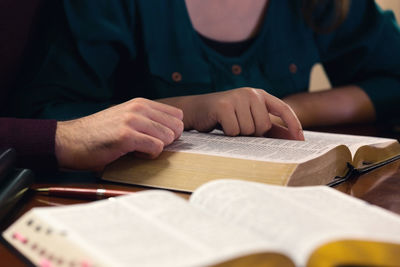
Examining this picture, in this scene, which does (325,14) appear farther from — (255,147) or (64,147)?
(64,147)

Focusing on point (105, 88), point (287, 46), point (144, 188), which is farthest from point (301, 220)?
point (287, 46)

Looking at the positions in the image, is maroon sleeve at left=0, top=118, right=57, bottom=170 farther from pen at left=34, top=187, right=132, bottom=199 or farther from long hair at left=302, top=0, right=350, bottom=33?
long hair at left=302, top=0, right=350, bottom=33

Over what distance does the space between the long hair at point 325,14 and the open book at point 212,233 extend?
89 centimetres

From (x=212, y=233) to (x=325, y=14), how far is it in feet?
3.38

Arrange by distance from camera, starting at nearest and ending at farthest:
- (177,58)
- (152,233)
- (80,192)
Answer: (152,233) < (80,192) < (177,58)

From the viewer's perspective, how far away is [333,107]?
45.5 inches

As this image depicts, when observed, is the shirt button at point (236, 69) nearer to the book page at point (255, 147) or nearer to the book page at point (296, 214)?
the book page at point (255, 147)

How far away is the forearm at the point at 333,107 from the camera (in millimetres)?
1123

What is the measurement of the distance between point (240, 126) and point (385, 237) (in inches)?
16.4

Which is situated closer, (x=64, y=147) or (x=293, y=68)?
(x=64, y=147)

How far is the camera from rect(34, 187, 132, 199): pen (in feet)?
1.71

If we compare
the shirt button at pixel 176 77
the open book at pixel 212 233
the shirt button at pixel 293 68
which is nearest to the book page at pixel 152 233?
the open book at pixel 212 233

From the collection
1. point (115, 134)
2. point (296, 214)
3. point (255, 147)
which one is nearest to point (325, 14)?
point (255, 147)

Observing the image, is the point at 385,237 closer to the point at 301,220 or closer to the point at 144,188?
the point at 301,220
